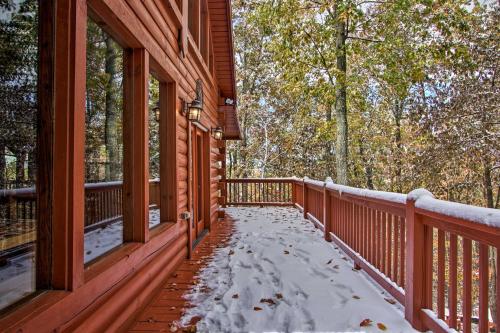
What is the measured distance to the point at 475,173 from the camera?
11.4 m

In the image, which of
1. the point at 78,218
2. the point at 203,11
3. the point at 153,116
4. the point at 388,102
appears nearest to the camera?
the point at 78,218

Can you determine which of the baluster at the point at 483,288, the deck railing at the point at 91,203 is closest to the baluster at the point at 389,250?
the baluster at the point at 483,288

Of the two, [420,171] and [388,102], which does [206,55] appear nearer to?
[420,171]

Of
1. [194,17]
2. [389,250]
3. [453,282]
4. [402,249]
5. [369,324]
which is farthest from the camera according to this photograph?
[194,17]

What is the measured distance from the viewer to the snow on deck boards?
286 centimetres

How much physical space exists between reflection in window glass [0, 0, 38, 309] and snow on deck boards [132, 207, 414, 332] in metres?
1.33

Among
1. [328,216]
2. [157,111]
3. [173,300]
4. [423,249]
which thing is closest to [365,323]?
[423,249]

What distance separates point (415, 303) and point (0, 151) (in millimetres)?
2916

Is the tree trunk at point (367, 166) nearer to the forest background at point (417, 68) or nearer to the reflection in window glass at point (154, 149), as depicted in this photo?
the forest background at point (417, 68)

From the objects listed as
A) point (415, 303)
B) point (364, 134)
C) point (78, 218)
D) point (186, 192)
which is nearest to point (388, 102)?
point (364, 134)

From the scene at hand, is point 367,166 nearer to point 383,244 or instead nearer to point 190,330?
point 383,244

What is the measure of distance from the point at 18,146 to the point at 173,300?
2195 mm

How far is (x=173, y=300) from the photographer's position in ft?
11.2

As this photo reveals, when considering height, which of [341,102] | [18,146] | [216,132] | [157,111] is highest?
[341,102]
